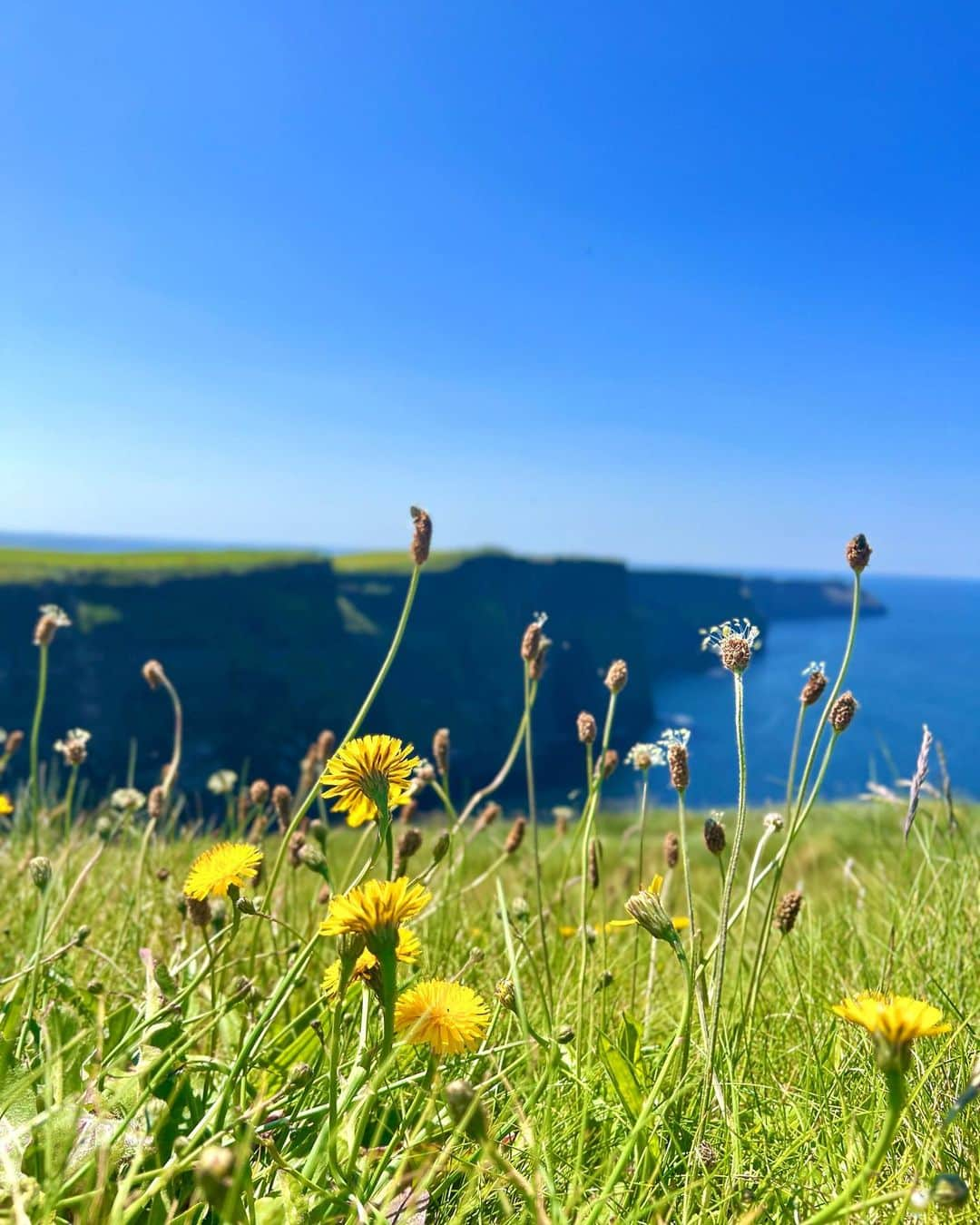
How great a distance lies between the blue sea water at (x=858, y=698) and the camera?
63.9 metres

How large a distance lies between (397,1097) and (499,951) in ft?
3.11

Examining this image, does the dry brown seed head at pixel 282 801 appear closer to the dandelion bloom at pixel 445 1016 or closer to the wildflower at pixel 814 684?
the dandelion bloom at pixel 445 1016

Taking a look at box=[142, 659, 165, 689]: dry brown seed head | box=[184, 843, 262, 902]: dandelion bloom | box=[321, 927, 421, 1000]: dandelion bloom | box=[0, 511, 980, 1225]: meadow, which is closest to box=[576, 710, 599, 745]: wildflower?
box=[0, 511, 980, 1225]: meadow

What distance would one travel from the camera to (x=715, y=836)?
168 centimetres

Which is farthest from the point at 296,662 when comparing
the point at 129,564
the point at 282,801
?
the point at 282,801

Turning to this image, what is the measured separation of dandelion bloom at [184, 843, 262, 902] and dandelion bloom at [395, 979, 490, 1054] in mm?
360

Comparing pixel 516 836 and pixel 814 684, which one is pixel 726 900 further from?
pixel 516 836

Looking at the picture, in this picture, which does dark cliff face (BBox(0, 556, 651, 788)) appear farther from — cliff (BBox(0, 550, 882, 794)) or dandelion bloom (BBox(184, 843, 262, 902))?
dandelion bloom (BBox(184, 843, 262, 902))

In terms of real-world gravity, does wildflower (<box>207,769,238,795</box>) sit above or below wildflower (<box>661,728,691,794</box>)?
below

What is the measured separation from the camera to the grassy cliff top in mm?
56969

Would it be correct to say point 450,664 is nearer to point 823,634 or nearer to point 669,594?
point 669,594

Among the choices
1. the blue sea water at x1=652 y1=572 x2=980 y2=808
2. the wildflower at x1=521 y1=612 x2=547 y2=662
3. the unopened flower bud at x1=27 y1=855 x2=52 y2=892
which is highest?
the wildflower at x1=521 y1=612 x2=547 y2=662

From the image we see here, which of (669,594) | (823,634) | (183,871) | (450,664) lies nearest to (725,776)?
(450,664)

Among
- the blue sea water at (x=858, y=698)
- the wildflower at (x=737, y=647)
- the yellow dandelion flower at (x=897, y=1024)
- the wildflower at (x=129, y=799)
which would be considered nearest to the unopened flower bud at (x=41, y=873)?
the wildflower at (x=737, y=647)
